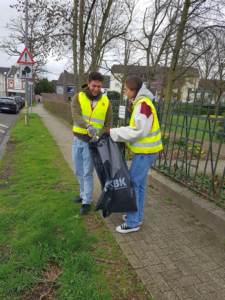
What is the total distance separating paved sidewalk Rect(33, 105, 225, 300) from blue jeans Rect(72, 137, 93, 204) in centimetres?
48

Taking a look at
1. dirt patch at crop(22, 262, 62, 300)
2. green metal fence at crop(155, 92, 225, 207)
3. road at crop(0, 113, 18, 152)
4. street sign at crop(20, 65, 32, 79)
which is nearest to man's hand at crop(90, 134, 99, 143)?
dirt patch at crop(22, 262, 62, 300)

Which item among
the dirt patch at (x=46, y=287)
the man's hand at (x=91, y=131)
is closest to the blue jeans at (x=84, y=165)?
the man's hand at (x=91, y=131)

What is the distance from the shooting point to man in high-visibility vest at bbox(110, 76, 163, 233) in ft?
8.94

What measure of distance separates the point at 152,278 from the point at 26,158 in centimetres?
506

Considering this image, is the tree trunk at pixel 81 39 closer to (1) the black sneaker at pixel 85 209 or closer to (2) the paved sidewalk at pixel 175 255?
(1) the black sneaker at pixel 85 209

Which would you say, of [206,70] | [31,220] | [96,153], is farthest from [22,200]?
[206,70]

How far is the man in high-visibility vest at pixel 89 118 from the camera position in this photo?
10.7 feet

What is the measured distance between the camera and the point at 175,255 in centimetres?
277

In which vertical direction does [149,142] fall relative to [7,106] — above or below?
above

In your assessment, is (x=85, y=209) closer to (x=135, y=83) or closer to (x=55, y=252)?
(x=55, y=252)

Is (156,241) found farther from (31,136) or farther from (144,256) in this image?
(31,136)

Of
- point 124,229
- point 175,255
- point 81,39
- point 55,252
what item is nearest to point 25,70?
point 81,39

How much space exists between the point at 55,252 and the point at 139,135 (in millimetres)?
1474

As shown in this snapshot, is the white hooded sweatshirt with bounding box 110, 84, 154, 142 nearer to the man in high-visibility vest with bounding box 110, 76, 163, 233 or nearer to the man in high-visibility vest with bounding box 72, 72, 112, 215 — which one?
the man in high-visibility vest with bounding box 110, 76, 163, 233
